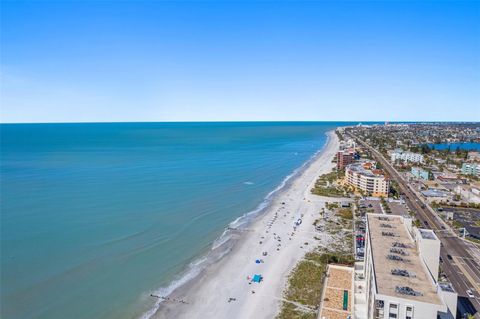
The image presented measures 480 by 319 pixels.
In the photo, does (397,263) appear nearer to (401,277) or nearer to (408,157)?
(401,277)

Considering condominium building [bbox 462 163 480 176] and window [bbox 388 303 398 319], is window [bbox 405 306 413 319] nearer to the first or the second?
window [bbox 388 303 398 319]

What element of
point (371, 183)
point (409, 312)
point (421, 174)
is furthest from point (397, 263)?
point (421, 174)

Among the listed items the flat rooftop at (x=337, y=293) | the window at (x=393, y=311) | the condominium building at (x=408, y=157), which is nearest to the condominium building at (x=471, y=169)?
the condominium building at (x=408, y=157)

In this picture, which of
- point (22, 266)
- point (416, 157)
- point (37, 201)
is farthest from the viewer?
point (416, 157)

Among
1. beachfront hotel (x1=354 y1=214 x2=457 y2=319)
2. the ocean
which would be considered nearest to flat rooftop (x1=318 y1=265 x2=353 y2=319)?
beachfront hotel (x1=354 y1=214 x2=457 y2=319)

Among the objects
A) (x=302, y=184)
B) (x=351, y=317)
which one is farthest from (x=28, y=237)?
(x=302, y=184)

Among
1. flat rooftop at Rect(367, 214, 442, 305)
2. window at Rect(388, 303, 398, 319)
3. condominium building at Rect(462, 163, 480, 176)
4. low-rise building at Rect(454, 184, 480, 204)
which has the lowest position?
low-rise building at Rect(454, 184, 480, 204)

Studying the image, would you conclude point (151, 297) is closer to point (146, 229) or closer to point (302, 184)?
point (146, 229)
